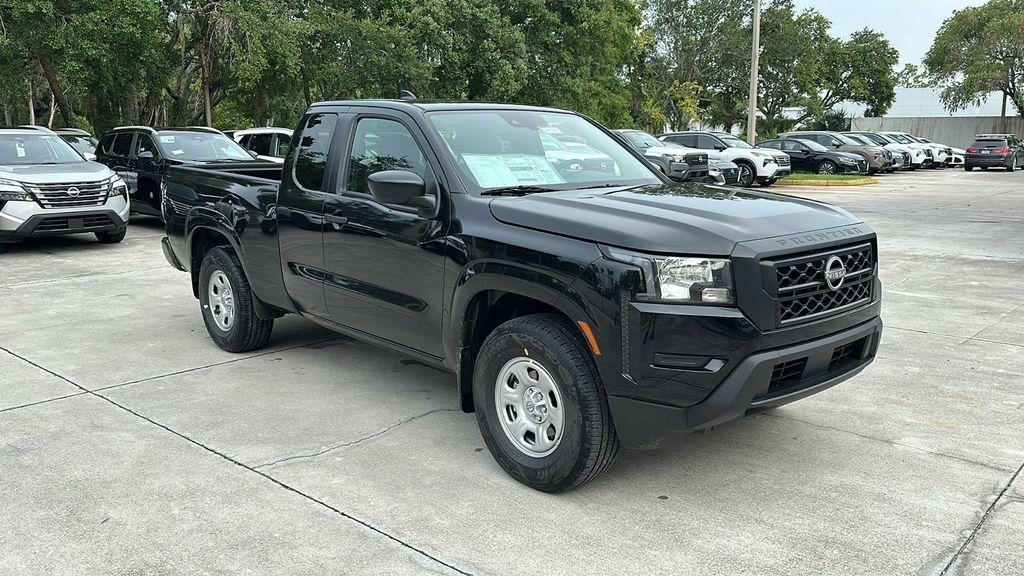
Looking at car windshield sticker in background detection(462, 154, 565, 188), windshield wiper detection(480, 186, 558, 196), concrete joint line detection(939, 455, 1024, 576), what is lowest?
concrete joint line detection(939, 455, 1024, 576)

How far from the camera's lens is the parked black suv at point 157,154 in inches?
551

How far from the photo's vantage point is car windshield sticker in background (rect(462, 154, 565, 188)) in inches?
184

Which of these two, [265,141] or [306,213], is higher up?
[265,141]

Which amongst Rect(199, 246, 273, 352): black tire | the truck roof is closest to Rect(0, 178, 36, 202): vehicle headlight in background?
Rect(199, 246, 273, 352): black tire

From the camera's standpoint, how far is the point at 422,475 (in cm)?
432

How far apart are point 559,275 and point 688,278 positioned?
1.86 feet

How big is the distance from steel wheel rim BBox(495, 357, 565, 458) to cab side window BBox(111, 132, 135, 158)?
1259 centimetres

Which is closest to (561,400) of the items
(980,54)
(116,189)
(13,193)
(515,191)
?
(515,191)

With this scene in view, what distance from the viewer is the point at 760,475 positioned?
14.2ft

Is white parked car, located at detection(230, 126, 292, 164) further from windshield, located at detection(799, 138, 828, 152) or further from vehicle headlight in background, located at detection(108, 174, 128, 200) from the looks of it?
windshield, located at detection(799, 138, 828, 152)

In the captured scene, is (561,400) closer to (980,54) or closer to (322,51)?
(322,51)

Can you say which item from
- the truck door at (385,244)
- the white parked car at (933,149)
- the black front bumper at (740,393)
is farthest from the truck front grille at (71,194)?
the white parked car at (933,149)

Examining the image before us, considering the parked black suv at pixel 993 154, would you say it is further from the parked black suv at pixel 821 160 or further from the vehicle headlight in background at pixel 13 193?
the vehicle headlight in background at pixel 13 193

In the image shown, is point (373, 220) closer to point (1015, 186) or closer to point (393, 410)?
point (393, 410)
